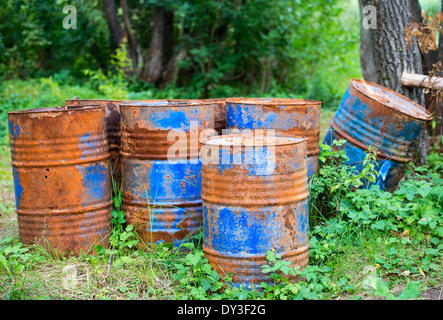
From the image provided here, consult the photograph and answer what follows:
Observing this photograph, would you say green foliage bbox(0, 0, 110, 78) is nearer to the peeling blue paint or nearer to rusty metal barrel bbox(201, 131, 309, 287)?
the peeling blue paint

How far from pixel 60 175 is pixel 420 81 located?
3.31 m

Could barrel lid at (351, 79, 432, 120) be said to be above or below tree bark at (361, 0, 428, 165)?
below

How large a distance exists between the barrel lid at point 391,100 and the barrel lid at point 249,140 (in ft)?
3.42

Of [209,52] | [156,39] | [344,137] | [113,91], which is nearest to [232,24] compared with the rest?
[209,52]

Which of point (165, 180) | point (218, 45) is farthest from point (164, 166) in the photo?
point (218, 45)

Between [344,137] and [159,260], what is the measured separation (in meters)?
1.80

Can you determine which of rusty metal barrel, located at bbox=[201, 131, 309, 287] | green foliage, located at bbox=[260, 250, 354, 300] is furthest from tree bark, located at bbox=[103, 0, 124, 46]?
green foliage, located at bbox=[260, 250, 354, 300]

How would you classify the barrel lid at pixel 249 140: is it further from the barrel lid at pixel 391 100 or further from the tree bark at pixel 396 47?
the tree bark at pixel 396 47

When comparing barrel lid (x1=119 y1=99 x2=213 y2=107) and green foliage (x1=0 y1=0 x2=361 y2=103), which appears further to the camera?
green foliage (x1=0 y1=0 x2=361 y2=103)

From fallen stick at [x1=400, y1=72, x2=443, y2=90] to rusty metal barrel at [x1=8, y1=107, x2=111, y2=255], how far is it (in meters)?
2.90

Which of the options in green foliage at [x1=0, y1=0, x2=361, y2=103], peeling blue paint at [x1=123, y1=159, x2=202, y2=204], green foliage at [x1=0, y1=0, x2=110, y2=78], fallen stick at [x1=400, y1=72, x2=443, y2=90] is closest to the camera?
peeling blue paint at [x1=123, y1=159, x2=202, y2=204]

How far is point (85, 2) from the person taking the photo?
13117 mm

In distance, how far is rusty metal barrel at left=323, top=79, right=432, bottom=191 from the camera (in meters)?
3.70

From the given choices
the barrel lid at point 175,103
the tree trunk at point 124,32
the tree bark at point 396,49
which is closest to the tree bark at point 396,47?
the tree bark at point 396,49
